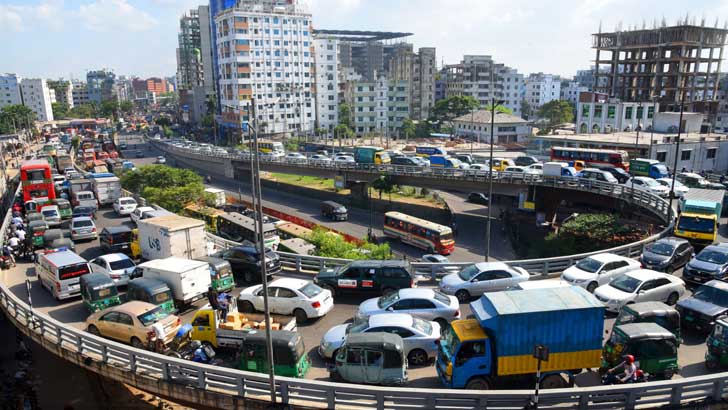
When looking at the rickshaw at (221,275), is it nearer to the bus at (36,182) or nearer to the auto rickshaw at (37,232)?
the auto rickshaw at (37,232)

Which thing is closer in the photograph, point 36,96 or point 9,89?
point 36,96

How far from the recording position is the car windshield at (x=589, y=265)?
19.3 meters

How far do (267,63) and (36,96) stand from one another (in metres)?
107

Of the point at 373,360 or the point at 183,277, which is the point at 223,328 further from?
the point at 373,360

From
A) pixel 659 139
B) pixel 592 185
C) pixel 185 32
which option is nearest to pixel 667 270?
pixel 592 185

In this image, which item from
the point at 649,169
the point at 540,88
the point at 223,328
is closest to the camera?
the point at 223,328

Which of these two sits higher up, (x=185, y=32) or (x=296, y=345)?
(x=185, y=32)

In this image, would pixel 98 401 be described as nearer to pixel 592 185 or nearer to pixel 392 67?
pixel 592 185

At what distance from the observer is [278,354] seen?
12875mm

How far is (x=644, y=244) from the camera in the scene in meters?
23.8

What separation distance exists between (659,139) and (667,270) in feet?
153

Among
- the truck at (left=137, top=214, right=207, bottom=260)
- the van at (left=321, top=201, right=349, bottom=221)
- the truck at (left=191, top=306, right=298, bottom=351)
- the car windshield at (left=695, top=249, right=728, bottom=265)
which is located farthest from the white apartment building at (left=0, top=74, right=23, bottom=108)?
the car windshield at (left=695, top=249, right=728, bottom=265)

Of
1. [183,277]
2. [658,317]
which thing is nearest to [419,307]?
[658,317]

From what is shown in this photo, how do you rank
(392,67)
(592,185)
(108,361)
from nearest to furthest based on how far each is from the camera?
(108,361) → (592,185) → (392,67)
